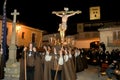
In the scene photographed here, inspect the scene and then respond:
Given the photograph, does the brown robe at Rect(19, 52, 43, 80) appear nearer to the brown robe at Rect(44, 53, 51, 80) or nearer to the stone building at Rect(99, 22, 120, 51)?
the brown robe at Rect(44, 53, 51, 80)

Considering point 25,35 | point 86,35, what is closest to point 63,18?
point 25,35

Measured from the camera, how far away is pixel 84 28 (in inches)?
1619

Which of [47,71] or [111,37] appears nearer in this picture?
[47,71]

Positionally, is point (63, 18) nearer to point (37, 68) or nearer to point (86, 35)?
point (37, 68)

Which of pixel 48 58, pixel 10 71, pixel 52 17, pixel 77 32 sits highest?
pixel 52 17

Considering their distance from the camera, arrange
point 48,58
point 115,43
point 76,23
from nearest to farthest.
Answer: point 48,58 < point 115,43 < point 76,23

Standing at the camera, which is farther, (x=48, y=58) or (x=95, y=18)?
(x=95, y=18)

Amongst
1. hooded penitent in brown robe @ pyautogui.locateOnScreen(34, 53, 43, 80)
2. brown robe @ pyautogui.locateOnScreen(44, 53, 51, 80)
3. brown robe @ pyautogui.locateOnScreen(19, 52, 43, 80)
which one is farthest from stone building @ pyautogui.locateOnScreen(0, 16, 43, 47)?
brown robe @ pyautogui.locateOnScreen(44, 53, 51, 80)

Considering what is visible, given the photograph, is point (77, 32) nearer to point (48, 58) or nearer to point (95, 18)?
point (95, 18)

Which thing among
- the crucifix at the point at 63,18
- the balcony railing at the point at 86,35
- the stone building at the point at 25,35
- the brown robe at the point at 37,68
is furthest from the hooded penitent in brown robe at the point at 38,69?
the balcony railing at the point at 86,35

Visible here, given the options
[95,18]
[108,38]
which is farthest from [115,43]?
[95,18]

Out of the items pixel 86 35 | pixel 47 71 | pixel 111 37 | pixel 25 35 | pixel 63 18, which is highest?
pixel 63 18

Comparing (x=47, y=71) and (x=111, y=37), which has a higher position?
(x=111, y=37)

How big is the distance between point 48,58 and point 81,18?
32816 millimetres
